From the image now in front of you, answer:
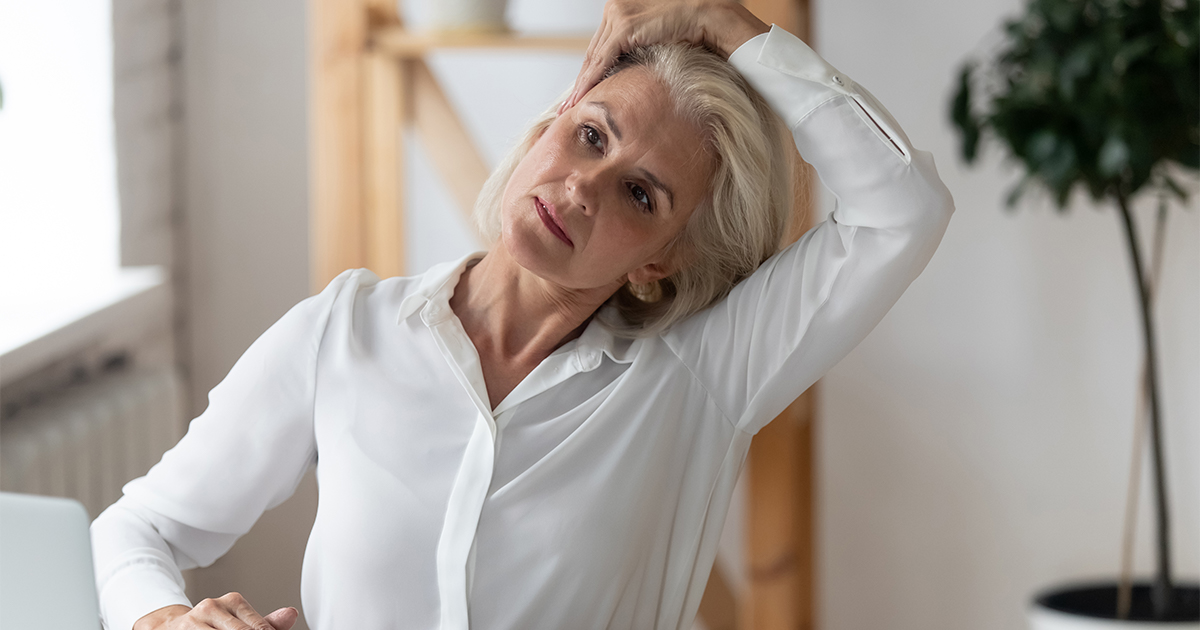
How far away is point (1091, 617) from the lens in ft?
6.39

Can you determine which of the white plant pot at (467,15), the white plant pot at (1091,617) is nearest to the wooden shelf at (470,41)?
the white plant pot at (467,15)

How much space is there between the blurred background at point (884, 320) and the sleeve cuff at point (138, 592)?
2.37 ft

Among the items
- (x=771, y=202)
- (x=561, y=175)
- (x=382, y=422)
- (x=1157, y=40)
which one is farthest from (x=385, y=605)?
(x=1157, y=40)

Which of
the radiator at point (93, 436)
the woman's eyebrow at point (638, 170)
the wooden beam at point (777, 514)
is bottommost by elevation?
the wooden beam at point (777, 514)

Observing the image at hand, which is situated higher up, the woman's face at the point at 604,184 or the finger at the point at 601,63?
the finger at the point at 601,63

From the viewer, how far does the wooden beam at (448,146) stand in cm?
164

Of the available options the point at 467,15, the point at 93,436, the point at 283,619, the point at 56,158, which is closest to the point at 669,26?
the point at 283,619

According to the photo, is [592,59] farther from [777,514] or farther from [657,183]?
[777,514]

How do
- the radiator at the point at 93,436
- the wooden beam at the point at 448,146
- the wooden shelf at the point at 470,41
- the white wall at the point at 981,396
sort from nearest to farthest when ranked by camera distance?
the radiator at the point at 93,436 < the wooden shelf at the point at 470,41 < the wooden beam at the point at 448,146 < the white wall at the point at 981,396

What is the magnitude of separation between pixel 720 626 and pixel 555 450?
0.98m

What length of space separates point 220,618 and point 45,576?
0.46 ft

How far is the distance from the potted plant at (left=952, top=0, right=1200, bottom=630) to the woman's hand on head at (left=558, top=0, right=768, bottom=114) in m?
1.11

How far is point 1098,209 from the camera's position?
2.08 meters

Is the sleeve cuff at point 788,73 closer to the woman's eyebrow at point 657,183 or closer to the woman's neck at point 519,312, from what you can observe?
the woman's eyebrow at point 657,183
